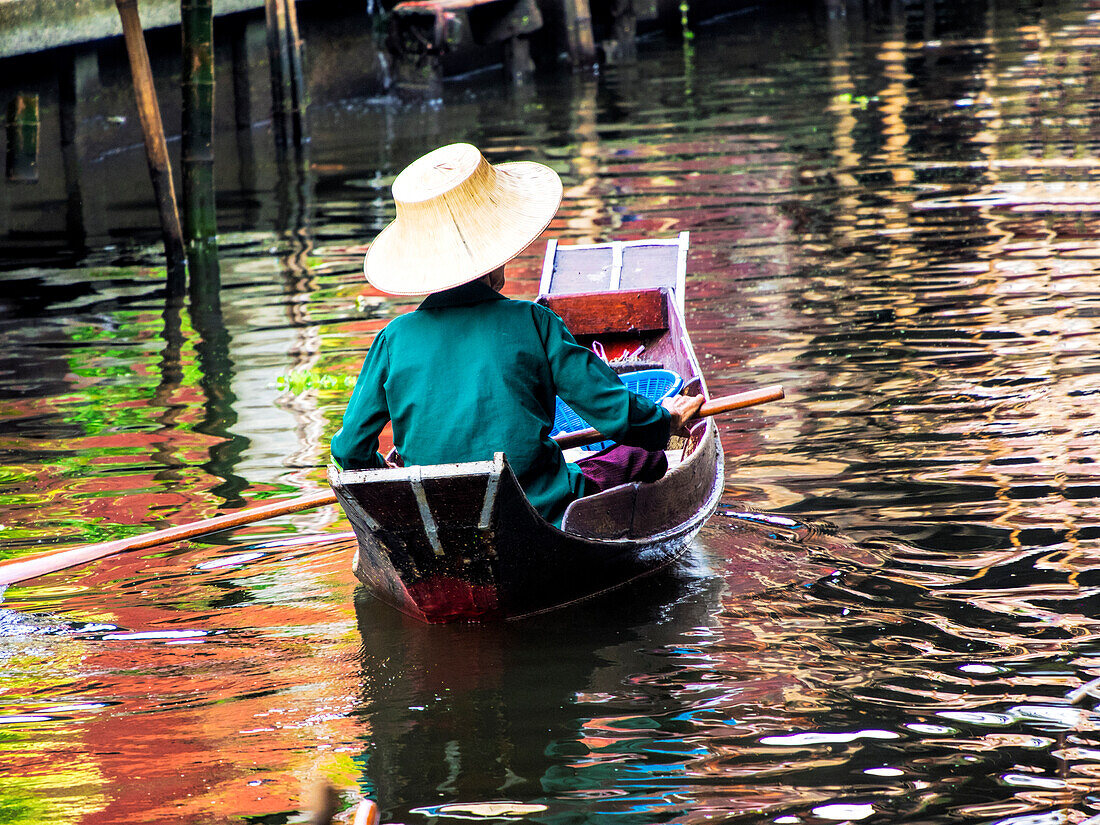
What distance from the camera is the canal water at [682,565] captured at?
3.64m

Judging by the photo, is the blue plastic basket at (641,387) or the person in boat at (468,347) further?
the blue plastic basket at (641,387)

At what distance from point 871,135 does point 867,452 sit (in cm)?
850

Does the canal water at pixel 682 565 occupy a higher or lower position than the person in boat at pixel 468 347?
lower

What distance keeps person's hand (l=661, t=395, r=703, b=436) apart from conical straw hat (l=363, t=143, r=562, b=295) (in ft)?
2.79

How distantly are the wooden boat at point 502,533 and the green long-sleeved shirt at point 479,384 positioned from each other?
0.88 ft

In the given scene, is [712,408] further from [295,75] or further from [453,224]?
[295,75]

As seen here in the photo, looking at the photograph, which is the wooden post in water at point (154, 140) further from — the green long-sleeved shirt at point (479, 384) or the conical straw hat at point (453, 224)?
the green long-sleeved shirt at point (479, 384)

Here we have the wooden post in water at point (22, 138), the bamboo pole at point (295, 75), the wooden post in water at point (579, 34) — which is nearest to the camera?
the wooden post in water at point (22, 138)

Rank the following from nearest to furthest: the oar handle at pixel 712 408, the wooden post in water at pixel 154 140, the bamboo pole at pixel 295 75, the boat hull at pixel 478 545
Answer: the boat hull at pixel 478 545
the oar handle at pixel 712 408
the wooden post in water at pixel 154 140
the bamboo pole at pixel 295 75

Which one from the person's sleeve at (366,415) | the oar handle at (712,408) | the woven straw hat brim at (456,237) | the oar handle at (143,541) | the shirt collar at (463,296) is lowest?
the oar handle at (143,541)

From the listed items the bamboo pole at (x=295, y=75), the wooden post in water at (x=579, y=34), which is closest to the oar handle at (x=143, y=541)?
the bamboo pole at (x=295, y=75)

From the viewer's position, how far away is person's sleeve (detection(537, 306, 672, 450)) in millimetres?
4285

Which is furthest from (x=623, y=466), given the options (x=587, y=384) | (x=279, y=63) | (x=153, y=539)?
(x=279, y=63)

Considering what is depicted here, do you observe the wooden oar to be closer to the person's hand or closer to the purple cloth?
the person's hand
